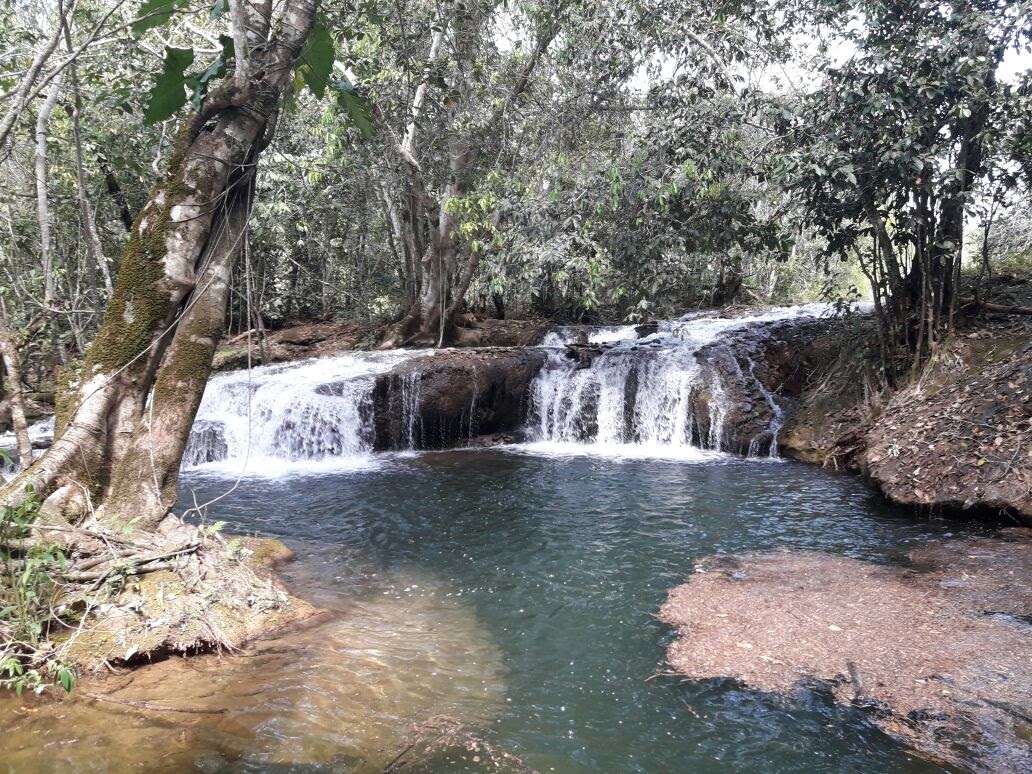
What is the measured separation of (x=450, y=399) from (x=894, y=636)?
33.4 ft

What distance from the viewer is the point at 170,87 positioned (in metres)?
5.64

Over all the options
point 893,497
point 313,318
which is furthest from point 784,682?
point 313,318

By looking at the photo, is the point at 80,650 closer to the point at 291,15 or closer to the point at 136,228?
the point at 136,228

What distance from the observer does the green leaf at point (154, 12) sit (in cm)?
520

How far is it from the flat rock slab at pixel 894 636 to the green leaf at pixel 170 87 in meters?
5.96

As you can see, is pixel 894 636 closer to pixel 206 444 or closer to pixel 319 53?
pixel 319 53

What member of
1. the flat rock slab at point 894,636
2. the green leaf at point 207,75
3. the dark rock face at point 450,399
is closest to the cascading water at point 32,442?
the dark rock face at point 450,399

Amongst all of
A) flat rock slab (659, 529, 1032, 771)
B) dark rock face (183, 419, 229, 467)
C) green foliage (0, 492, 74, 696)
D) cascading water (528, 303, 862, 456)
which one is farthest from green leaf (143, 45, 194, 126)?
cascading water (528, 303, 862, 456)

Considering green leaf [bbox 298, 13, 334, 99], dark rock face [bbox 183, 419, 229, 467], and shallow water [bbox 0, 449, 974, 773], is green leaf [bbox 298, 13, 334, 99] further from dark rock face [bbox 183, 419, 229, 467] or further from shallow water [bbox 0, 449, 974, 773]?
dark rock face [bbox 183, 419, 229, 467]

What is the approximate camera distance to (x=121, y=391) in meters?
5.35

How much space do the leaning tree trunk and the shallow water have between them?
1.70m

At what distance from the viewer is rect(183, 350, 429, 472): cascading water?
42.0ft

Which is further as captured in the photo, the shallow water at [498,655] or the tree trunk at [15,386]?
the tree trunk at [15,386]

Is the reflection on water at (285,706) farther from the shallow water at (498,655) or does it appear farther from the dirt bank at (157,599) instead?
the dirt bank at (157,599)
